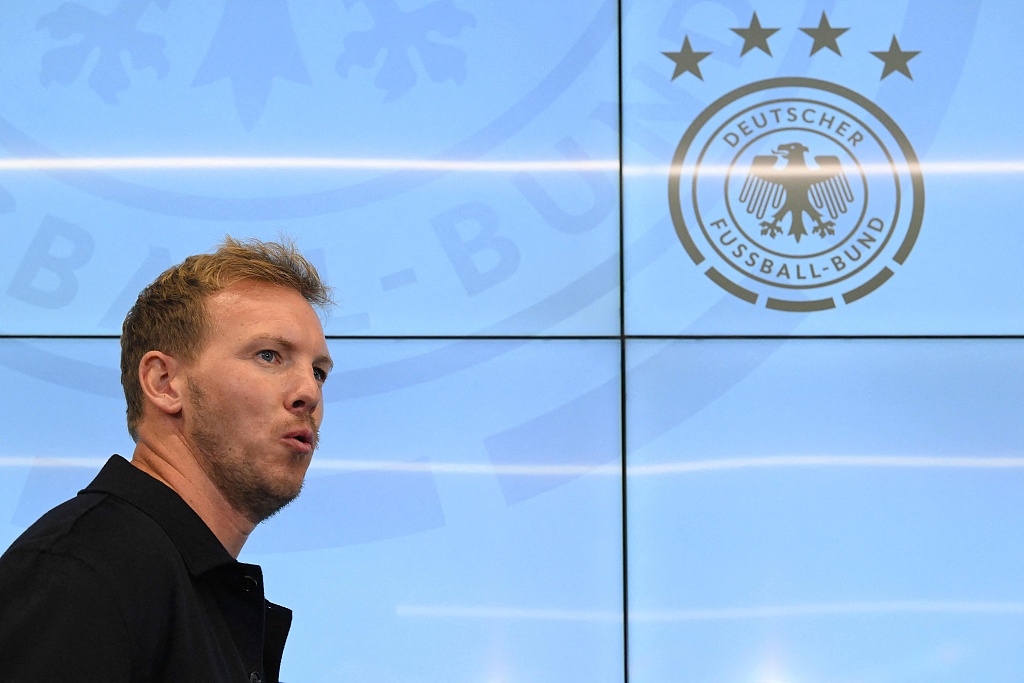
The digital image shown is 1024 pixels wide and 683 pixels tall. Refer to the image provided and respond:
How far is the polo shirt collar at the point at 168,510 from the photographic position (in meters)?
1.30

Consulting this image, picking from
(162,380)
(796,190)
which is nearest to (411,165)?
(796,190)

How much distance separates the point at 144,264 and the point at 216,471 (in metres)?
1.98

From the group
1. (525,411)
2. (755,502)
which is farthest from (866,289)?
(525,411)

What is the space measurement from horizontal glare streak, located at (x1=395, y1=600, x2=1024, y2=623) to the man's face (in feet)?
5.40

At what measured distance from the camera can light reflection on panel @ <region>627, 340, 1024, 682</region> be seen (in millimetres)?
3045

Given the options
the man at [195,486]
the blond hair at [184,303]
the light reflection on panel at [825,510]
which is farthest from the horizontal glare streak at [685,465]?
the blond hair at [184,303]

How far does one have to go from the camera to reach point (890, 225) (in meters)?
3.25

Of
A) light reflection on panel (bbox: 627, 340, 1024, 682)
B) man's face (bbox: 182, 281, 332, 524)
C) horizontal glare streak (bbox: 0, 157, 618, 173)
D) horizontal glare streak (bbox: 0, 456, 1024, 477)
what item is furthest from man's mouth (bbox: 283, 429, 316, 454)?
horizontal glare streak (bbox: 0, 157, 618, 173)

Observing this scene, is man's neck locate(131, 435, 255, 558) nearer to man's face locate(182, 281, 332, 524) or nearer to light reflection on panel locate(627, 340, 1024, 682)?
man's face locate(182, 281, 332, 524)

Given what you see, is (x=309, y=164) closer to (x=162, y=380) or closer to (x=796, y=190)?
(x=796, y=190)

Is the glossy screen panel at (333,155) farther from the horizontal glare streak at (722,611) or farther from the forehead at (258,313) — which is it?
the forehead at (258,313)

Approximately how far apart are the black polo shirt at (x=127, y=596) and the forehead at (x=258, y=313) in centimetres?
25

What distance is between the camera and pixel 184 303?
5.02 feet

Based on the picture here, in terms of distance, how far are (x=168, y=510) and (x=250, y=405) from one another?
7.7 inches
